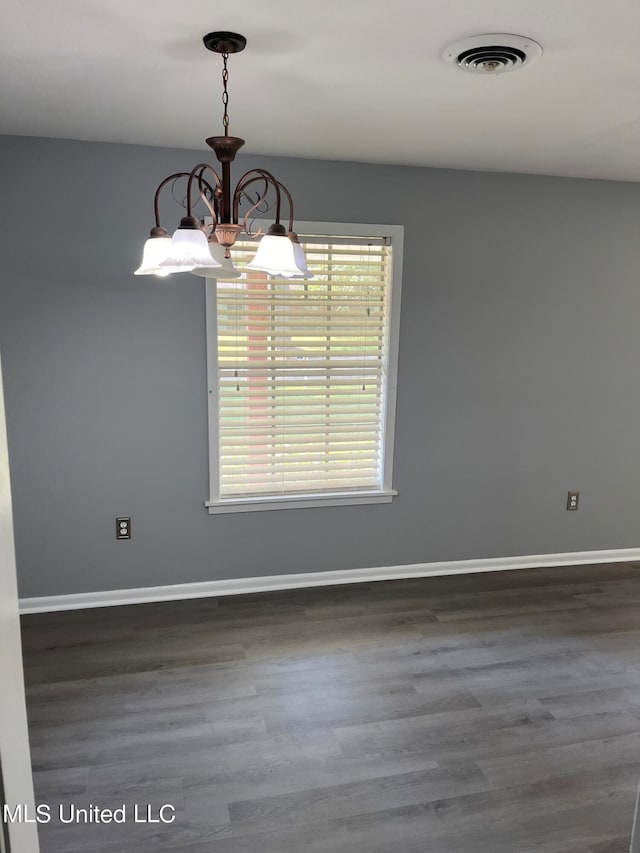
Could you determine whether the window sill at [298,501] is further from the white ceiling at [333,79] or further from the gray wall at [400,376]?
the white ceiling at [333,79]

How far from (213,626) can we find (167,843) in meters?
1.29

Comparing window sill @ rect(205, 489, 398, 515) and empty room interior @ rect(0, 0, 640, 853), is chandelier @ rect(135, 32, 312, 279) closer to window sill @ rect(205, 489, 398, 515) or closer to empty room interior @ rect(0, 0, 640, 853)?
empty room interior @ rect(0, 0, 640, 853)

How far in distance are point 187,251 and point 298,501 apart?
2101 mm

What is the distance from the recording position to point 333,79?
209cm

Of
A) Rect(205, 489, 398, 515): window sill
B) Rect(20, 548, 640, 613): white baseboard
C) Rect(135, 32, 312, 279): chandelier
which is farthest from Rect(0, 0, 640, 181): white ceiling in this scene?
Rect(20, 548, 640, 613): white baseboard

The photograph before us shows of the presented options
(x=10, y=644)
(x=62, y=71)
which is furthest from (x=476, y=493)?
(x=10, y=644)

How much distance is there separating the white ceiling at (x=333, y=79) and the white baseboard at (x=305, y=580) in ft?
7.53

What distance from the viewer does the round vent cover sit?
1.76m

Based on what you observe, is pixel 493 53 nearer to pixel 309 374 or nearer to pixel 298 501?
pixel 309 374

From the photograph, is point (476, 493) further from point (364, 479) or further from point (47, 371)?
point (47, 371)

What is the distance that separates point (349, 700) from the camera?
2.60 meters

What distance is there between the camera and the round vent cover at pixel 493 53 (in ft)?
5.77

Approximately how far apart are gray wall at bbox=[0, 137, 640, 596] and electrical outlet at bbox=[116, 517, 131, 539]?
4cm

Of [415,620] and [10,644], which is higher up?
[10,644]
